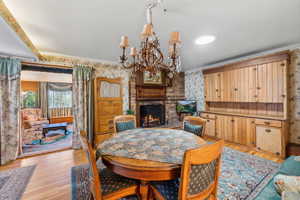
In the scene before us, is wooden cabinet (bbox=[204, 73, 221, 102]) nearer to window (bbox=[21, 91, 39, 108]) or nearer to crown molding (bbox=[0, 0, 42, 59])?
crown molding (bbox=[0, 0, 42, 59])

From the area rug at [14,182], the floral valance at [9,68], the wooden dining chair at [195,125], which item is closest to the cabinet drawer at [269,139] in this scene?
the wooden dining chair at [195,125]

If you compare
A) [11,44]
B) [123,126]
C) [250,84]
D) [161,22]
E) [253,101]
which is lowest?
[123,126]

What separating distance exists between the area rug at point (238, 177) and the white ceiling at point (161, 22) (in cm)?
238

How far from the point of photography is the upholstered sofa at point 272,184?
1.11 meters

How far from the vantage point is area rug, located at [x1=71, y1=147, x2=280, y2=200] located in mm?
1790

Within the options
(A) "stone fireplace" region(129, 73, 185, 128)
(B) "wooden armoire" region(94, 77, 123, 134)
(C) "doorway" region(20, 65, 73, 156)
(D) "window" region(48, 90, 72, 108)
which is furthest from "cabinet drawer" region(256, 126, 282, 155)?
(D) "window" region(48, 90, 72, 108)

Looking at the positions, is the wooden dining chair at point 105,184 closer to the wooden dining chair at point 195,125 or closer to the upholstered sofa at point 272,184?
the upholstered sofa at point 272,184

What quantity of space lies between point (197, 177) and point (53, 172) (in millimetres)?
2589

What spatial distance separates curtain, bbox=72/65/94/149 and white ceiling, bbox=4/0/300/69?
668 mm

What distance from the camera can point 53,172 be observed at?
2.37 meters

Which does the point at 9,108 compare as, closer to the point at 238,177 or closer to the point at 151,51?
the point at 151,51

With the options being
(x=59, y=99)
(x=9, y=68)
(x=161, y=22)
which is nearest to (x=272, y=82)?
(x=161, y=22)

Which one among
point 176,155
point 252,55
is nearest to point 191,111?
point 252,55

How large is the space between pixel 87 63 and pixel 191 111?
3.73 m
